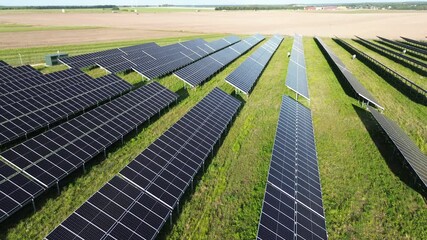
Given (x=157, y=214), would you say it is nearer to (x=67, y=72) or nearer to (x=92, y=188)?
(x=92, y=188)

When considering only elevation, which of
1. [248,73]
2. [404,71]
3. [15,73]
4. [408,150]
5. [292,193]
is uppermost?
[408,150]

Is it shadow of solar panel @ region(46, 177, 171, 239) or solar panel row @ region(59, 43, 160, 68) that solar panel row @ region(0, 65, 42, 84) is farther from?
shadow of solar panel @ region(46, 177, 171, 239)

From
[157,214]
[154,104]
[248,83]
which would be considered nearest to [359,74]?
[248,83]

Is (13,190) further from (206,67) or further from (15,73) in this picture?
(206,67)

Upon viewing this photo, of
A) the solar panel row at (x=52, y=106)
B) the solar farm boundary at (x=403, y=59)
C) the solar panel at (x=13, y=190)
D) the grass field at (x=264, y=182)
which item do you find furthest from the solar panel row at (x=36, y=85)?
the solar farm boundary at (x=403, y=59)

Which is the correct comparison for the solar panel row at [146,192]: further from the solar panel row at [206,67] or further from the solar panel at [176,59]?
the solar panel at [176,59]

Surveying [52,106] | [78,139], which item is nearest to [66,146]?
[78,139]
